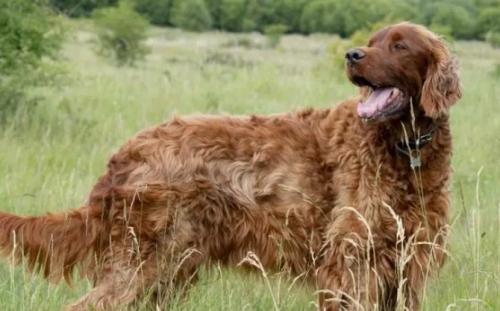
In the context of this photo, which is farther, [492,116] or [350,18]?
[350,18]

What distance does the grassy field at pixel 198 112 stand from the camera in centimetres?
442

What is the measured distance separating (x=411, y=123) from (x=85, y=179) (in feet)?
9.74

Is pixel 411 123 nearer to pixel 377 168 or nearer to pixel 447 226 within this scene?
pixel 377 168

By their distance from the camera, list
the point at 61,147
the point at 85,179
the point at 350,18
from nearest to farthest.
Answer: the point at 85,179, the point at 61,147, the point at 350,18

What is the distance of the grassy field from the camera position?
4418 mm

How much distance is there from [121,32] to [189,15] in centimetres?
3361

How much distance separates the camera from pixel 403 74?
14.5 feet

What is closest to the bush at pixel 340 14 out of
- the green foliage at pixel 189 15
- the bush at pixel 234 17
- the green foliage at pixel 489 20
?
the bush at pixel 234 17

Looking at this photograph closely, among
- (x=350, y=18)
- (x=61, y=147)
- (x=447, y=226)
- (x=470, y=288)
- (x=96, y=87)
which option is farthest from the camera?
(x=350, y=18)

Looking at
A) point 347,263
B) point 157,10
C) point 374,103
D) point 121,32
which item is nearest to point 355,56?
point 374,103

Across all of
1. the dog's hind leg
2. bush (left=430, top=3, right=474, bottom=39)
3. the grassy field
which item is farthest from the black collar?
bush (left=430, top=3, right=474, bottom=39)

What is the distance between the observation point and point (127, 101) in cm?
1066

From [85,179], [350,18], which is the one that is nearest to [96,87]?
[85,179]

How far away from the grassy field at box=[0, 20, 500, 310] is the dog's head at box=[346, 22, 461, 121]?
452 millimetres
